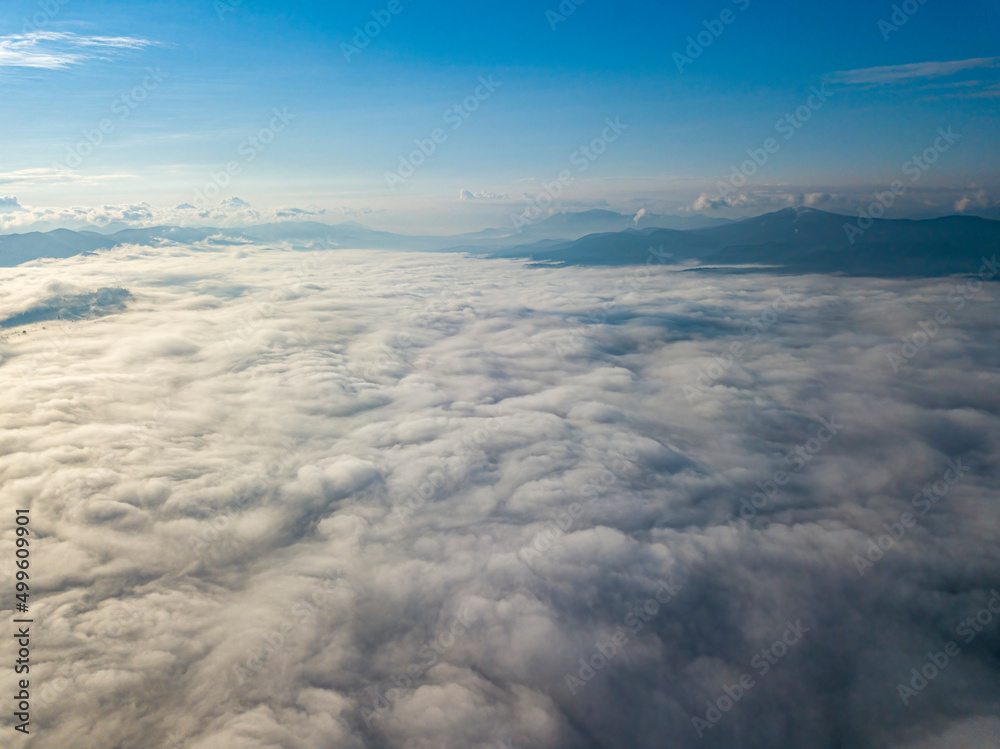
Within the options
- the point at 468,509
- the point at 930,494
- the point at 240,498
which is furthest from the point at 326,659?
the point at 930,494

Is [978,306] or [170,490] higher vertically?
[978,306]

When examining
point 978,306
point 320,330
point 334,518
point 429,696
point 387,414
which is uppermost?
point 978,306

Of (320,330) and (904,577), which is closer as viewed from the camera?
(904,577)

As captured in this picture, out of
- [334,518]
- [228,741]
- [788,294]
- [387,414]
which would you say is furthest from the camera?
[788,294]

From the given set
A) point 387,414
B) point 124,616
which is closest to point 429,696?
point 124,616

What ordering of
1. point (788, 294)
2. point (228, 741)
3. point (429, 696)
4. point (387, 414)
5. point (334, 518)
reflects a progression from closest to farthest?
point (228, 741), point (429, 696), point (334, 518), point (387, 414), point (788, 294)

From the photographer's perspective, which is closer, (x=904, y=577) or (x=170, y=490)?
(x=904, y=577)

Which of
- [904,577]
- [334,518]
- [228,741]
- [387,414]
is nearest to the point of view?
[228,741]

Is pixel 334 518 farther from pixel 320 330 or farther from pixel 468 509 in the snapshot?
pixel 320 330

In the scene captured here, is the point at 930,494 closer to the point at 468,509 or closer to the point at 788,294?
the point at 468,509
